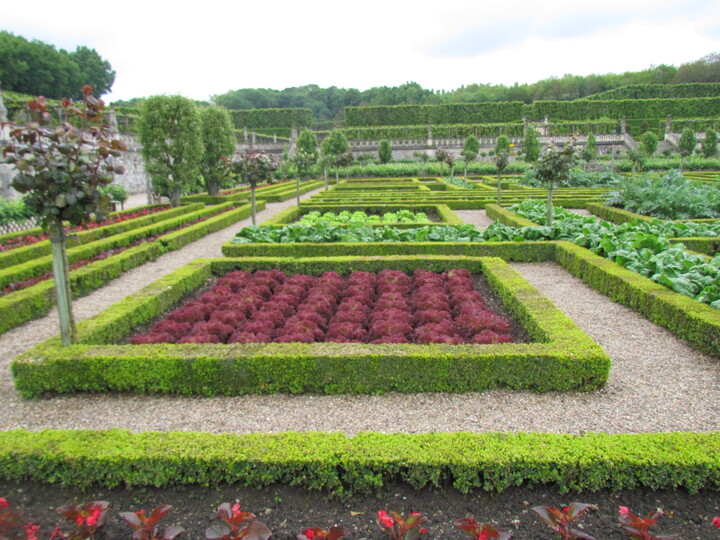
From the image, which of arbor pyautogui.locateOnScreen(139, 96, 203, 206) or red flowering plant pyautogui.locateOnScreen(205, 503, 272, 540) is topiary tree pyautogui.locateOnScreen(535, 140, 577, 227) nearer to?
red flowering plant pyautogui.locateOnScreen(205, 503, 272, 540)

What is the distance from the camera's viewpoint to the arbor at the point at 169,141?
19.3 m

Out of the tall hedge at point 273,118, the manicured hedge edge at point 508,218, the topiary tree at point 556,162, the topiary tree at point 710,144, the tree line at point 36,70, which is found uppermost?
the tree line at point 36,70

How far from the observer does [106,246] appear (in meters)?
11.8

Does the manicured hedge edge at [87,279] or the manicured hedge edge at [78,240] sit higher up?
the manicured hedge edge at [78,240]

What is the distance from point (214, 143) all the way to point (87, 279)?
16047mm

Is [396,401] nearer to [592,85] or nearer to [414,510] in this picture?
[414,510]

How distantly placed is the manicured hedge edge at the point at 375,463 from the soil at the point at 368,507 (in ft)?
0.21

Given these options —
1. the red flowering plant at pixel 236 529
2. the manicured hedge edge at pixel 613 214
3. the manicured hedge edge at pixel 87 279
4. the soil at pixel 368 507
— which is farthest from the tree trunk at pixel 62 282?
the manicured hedge edge at pixel 613 214

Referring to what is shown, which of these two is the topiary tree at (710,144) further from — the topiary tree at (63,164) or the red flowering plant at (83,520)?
the red flowering plant at (83,520)

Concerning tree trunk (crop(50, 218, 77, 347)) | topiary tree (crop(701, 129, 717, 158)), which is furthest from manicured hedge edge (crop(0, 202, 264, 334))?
topiary tree (crop(701, 129, 717, 158))

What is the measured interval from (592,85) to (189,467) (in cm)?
8332

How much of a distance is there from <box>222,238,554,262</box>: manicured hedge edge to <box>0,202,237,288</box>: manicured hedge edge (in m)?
3.36

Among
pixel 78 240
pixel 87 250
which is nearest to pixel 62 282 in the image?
pixel 87 250

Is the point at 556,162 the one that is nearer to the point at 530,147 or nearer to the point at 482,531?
the point at 482,531
